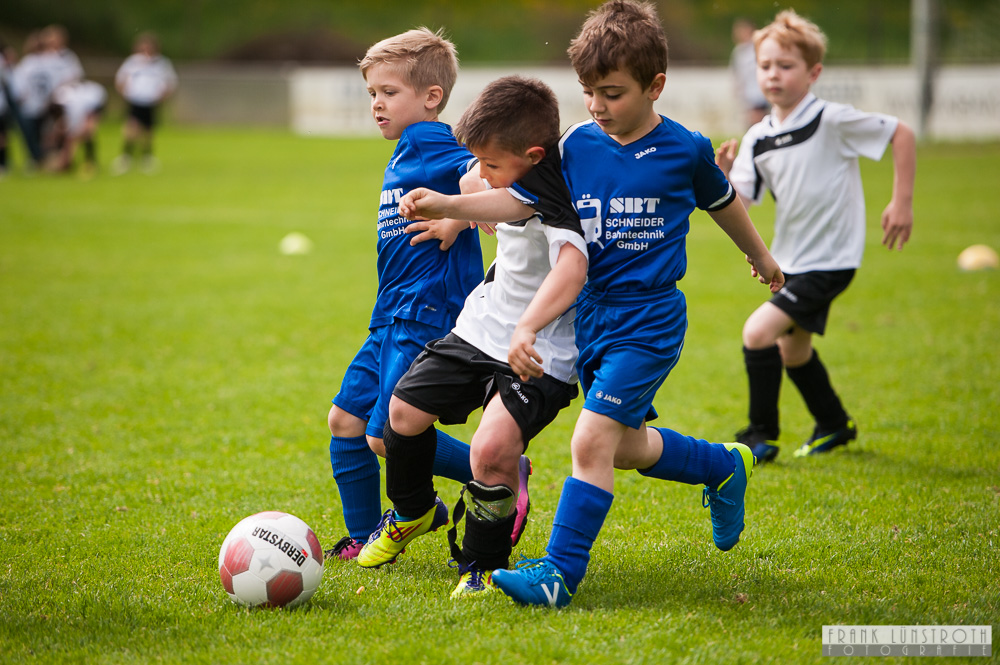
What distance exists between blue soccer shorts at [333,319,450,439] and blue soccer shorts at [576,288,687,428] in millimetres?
603

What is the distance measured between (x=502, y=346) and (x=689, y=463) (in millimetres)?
791

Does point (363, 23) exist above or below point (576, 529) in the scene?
above

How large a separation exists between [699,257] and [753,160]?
219 inches

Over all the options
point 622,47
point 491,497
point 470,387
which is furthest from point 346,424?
point 622,47

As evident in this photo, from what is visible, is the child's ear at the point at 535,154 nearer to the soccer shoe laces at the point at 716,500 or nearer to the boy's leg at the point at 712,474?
the boy's leg at the point at 712,474

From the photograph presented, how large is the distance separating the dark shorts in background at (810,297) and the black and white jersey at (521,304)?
185cm

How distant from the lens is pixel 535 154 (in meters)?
2.88

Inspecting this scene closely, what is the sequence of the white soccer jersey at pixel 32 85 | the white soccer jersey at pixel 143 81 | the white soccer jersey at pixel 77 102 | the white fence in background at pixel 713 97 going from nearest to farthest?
1. the white soccer jersey at pixel 77 102
2. the white soccer jersey at pixel 32 85
3. the white soccer jersey at pixel 143 81
4. the white fence in background at pixel 713 97

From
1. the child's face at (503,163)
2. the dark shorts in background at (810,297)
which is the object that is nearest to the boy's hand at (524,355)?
the child's face at (503,163)

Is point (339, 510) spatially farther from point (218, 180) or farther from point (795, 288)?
point (218, 180)

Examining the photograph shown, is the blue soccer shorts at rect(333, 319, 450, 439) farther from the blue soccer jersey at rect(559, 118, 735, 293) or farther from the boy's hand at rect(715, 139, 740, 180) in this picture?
the boy's hand at rect(715, 139, 740, 180)

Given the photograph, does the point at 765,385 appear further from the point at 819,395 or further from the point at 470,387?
the point at 470,387

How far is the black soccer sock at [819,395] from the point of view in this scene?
464 cm

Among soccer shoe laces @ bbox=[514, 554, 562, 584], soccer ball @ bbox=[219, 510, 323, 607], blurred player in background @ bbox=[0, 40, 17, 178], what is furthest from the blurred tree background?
soccer ball @ bbox=[219, 510, 323, 607]
